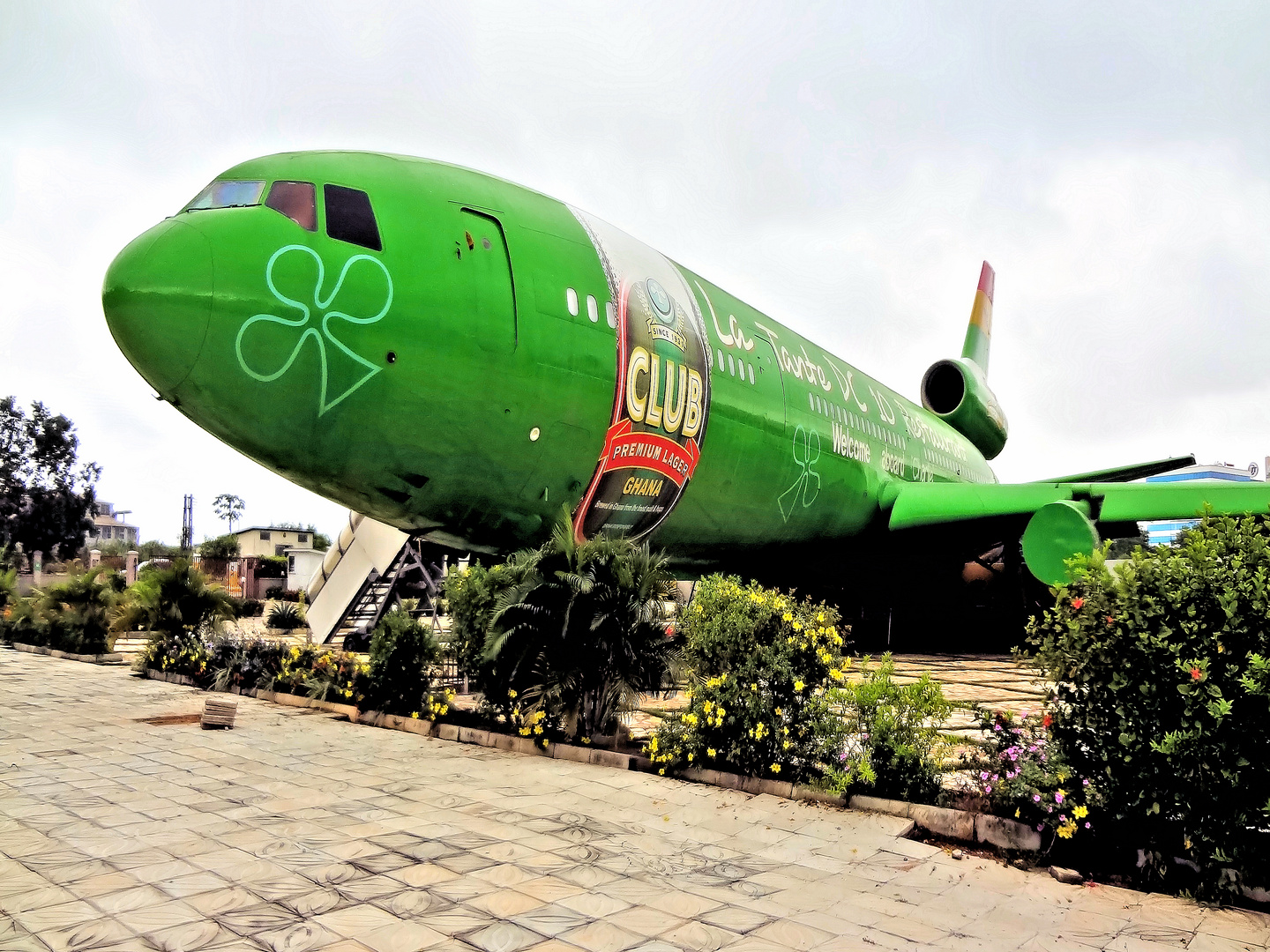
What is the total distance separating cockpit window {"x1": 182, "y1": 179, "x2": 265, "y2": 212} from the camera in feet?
20.3

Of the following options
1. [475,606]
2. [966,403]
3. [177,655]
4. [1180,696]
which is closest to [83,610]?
[177,655]

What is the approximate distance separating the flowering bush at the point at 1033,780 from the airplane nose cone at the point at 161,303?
5591 millimetres

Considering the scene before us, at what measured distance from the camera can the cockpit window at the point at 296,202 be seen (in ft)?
20.2

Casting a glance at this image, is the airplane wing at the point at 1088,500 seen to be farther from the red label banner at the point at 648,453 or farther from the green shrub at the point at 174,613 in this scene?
the green shrub at the point at 174,613

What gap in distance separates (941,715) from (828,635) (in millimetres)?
957

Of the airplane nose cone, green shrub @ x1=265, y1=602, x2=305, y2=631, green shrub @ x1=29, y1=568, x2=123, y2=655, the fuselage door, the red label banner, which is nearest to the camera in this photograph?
the airplane nose cone

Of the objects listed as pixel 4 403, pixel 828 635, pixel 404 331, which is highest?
pixel 4 403

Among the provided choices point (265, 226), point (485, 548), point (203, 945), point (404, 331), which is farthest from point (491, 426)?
point (203, 945)

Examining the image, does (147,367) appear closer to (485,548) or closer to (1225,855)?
(485,548)

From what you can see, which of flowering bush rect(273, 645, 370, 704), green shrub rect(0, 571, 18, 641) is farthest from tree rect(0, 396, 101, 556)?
flowering bush rect(273, 645, 370, 704)

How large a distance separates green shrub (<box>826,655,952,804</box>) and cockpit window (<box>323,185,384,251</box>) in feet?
16.2

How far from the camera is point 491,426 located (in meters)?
6.85

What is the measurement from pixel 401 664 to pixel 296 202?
450 cm

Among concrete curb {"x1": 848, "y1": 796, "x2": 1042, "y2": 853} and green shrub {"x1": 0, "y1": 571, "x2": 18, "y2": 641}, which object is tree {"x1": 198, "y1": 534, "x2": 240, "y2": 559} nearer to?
green shrub {"x1": 0, "y1": 571, "x2": 18, "y2": 641}
